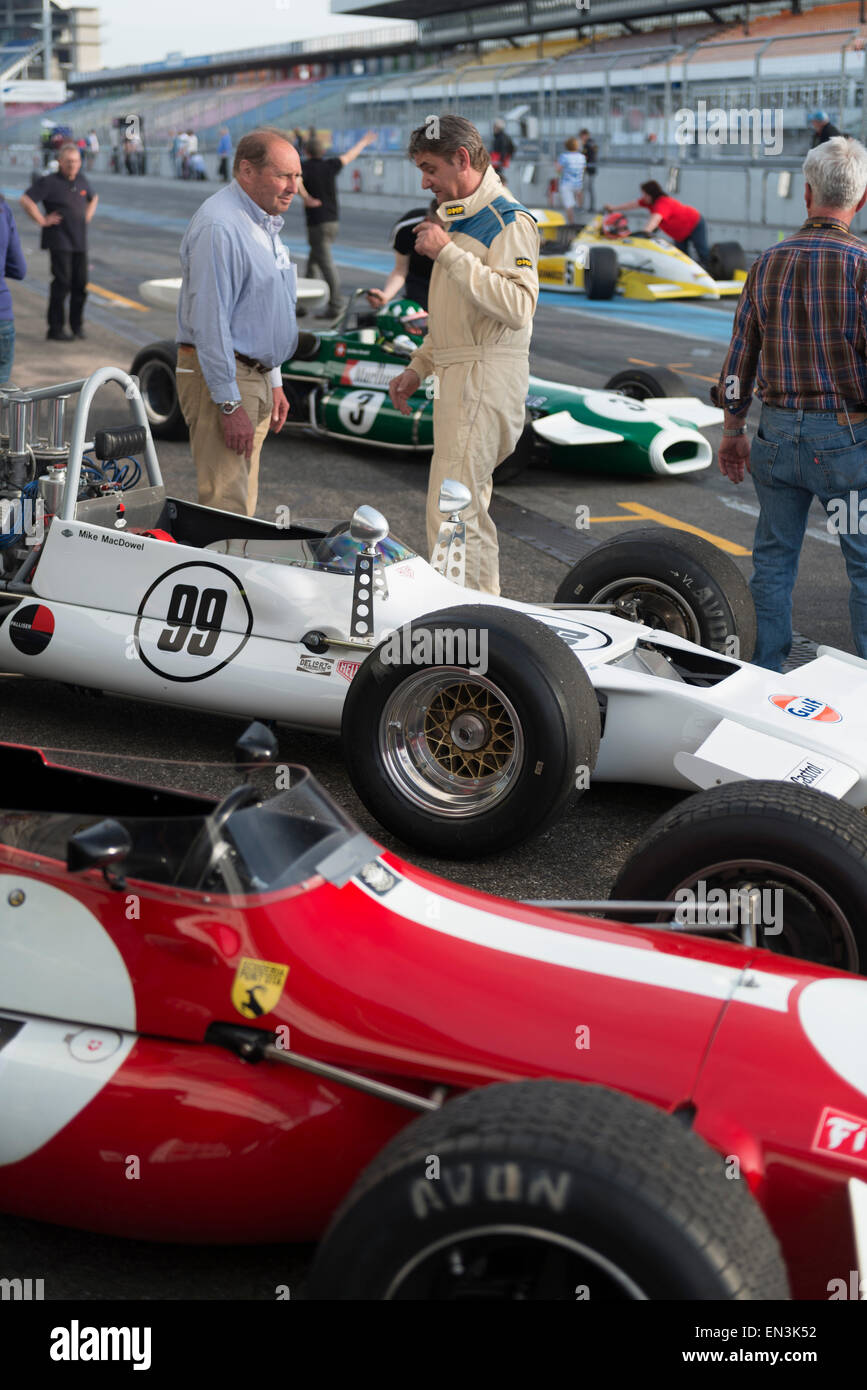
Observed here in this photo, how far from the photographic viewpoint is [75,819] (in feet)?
9.66

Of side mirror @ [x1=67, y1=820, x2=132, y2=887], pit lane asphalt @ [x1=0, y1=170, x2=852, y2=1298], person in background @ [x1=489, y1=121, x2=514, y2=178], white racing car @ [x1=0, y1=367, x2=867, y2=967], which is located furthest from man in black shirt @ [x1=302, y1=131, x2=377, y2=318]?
person in background @ [x1=489, y1=121, x2=514, y2=178]

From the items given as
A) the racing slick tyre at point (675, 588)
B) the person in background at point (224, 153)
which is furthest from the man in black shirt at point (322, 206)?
the person in background at point (224, 153)

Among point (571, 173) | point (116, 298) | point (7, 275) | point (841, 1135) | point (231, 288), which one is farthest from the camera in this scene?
point (571, 173)

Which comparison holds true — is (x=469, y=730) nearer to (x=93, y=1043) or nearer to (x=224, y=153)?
(x=93, y=1043)

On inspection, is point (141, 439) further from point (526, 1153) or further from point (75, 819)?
point (526, 1153)

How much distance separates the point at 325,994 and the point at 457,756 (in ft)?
5.85

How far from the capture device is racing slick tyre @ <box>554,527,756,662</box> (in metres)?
5.19

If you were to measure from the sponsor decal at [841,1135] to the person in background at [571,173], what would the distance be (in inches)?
1041

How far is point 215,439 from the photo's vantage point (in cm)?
615

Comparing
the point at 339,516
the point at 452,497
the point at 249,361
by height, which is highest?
the point at 249,361

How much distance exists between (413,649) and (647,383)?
6.10 meters

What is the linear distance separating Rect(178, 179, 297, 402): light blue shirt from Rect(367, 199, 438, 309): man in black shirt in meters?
3.23

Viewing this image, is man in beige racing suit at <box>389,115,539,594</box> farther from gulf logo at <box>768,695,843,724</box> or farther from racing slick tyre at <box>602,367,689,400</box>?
racing slick tyre at <box>602,367,689,400</box>

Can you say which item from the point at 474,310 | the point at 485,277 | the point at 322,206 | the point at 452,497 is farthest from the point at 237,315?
the point at 322,206
